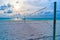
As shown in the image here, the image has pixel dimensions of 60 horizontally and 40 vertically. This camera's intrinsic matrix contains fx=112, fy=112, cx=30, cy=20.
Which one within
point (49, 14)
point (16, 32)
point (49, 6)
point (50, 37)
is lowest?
point (50, 37)

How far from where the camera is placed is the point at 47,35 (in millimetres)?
1987

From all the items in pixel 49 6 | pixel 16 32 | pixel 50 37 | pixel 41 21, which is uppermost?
pixel 49 6

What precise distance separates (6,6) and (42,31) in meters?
0.76

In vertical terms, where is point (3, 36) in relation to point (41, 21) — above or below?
below

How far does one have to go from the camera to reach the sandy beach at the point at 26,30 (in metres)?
1.96

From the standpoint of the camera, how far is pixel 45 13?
6.47 ft

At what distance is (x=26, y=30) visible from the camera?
198 cm

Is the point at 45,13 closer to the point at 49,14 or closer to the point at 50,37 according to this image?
the point at 49,14

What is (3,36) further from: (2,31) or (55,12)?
(55,12)

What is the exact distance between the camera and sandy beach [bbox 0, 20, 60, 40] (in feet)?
6.42

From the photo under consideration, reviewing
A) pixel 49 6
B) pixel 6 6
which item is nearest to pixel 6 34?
pixel 6 6

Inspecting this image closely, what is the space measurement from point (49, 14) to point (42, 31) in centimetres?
33

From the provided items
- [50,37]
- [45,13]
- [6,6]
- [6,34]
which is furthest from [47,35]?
[6,6]

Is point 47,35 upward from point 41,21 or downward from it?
downward
